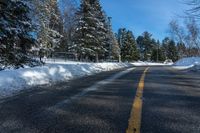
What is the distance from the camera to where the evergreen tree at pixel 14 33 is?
43.8 feet

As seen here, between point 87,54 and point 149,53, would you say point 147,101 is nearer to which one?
point 87,54

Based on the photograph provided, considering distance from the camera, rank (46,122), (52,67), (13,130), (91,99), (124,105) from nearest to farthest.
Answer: (13,130) → (46,122) → (124,105) → (91,99) → (52,67)

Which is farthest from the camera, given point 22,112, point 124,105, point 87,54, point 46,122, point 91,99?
point 87,54

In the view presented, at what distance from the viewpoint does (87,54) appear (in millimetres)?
47312

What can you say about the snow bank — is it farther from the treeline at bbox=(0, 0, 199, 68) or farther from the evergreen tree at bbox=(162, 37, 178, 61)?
the evergreen tree at bbox=(162, 37, 178, 61)

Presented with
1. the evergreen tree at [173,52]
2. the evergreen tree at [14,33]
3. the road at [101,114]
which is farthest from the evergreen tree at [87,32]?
the evergreen tree at [173,52]

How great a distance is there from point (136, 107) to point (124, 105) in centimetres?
33

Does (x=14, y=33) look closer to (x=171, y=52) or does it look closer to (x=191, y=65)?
(x=191, y=65)

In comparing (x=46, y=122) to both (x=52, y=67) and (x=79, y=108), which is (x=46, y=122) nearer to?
(x=79, y=108)

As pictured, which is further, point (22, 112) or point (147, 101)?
point (147, 101)

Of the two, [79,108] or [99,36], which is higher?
[99,36]

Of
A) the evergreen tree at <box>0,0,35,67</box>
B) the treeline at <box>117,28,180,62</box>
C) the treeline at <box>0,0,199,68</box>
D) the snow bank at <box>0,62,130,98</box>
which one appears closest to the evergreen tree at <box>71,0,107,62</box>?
the treeline at <box>0,0,199,68</box>

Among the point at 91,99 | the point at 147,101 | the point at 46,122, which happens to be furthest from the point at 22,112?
the point at 147,101

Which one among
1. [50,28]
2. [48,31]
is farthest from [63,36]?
[48,31]
